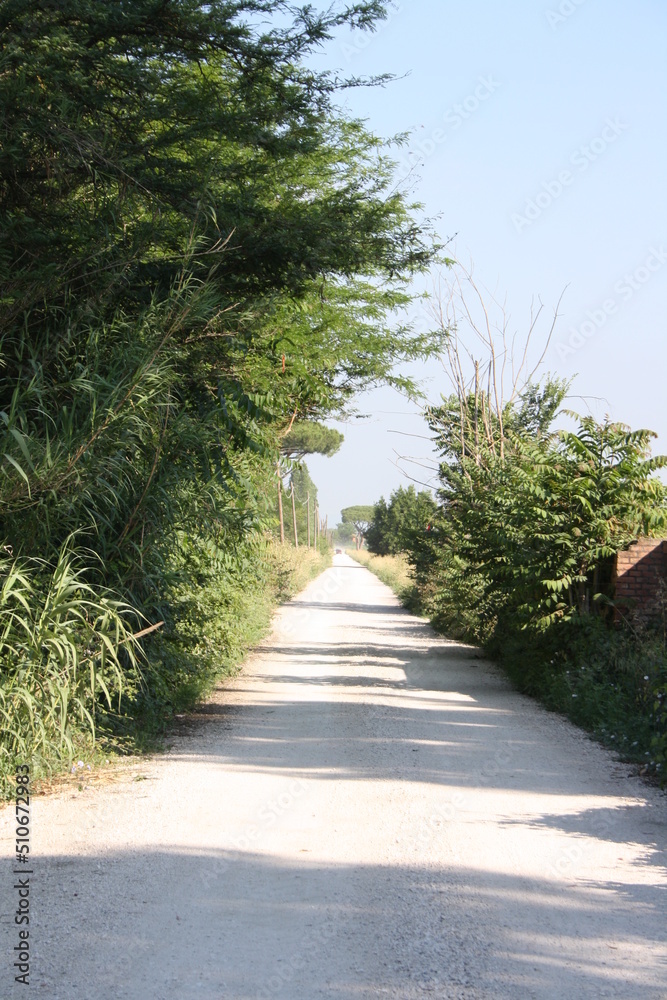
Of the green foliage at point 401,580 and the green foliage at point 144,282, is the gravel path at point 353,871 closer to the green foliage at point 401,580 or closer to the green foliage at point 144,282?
the green foliage at point 144,282

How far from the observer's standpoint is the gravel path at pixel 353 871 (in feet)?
13.7

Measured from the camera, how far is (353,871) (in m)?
5.59

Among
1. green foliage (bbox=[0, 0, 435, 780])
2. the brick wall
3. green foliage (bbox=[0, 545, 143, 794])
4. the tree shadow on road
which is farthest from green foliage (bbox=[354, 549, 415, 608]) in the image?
the tree shadow on road

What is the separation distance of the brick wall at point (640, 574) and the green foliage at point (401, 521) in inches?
447

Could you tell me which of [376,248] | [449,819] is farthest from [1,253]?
[449,819]

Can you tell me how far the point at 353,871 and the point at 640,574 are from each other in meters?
7.74

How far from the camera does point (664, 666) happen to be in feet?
29.2

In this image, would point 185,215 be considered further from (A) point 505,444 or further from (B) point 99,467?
(A) point 505,444

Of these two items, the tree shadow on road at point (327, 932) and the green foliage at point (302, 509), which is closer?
the tree shadow on road at point (327, 932)

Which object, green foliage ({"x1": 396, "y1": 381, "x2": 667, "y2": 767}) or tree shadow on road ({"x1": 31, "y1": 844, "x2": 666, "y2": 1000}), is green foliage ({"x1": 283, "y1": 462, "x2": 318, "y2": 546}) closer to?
green foliage ({"x1": 396, "y1": 381, "x2": 667, "y2": 767})

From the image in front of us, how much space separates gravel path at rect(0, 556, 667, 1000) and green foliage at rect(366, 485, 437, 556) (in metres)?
15.3

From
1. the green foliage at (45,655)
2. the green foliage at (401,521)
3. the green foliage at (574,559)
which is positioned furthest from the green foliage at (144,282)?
the green foliage at (401,521)

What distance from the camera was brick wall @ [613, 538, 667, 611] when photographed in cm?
1211

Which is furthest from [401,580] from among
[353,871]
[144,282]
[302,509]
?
[302,509]
